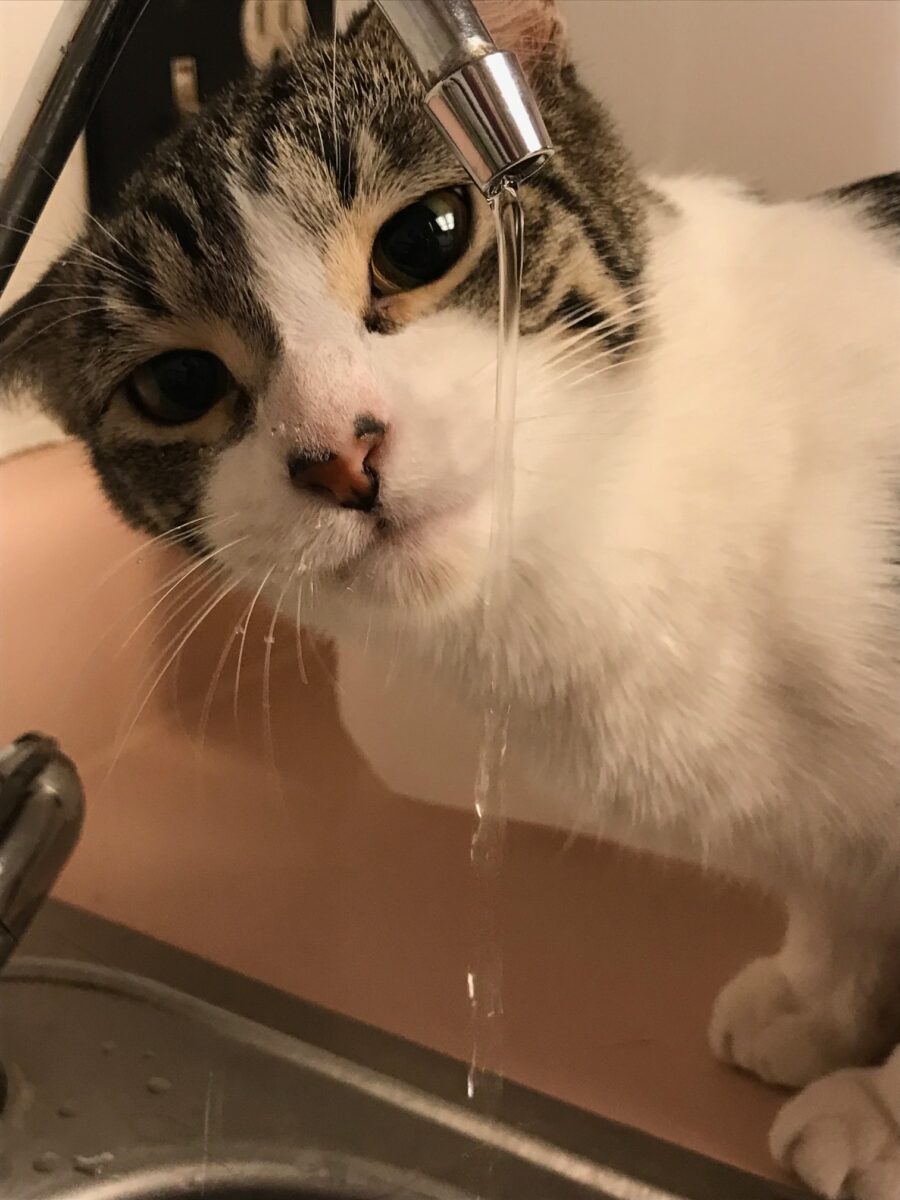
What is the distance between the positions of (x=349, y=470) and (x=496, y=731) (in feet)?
0.81

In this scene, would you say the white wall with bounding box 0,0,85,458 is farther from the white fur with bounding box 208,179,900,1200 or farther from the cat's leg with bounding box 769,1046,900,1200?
the cat's leg with bounding box 769,1046,900,1200

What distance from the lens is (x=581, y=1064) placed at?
72 centimetres

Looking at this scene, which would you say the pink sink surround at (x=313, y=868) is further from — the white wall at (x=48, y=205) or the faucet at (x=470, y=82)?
the faucet at (x=470, y=82)

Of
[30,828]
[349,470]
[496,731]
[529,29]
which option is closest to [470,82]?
[349,470]

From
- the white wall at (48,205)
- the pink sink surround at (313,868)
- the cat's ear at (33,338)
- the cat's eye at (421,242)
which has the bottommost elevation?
the pink sink surround at (313,868)

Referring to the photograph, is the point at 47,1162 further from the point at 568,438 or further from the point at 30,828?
the point at 568,438

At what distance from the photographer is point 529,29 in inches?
24.6

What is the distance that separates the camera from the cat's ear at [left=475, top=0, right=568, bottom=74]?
601mm

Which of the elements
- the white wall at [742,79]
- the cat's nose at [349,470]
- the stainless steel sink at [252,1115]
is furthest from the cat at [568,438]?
the white wall at [742,79]

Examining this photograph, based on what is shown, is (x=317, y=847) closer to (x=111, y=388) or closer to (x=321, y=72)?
(x=111, y=388)

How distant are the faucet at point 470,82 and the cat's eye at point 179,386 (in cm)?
25

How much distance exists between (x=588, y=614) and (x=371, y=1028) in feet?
1.16

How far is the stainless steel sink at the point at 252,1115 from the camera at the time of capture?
0.63 meters

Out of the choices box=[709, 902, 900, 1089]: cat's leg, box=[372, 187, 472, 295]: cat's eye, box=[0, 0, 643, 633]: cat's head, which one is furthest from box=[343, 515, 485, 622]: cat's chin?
box=[709, 902, 900, 1089]: cat's leg
